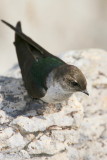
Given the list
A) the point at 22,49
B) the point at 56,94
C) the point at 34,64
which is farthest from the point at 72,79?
the point at 22,49

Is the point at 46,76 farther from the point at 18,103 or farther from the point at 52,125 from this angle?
the point at 52,125

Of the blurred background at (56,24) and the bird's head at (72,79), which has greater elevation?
the blurred background at (56,24)

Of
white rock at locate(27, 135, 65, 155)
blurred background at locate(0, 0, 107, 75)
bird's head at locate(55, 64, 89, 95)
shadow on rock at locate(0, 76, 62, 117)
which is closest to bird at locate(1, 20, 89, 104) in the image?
bird's head at locate(55, 64, 89, 95)

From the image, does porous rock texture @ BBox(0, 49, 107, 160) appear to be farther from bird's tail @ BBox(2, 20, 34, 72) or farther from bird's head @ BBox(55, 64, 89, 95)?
bird's head @ BBox(55, 64, 89, 95)

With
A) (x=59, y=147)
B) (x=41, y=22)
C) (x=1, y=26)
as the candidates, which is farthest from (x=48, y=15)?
(x=59, y=147)

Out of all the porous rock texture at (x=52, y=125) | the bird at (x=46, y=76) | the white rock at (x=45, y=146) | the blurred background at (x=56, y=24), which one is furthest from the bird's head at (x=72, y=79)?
the blurred background at (x=56, y=24)

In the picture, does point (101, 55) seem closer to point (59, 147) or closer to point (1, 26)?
point (59, 147)

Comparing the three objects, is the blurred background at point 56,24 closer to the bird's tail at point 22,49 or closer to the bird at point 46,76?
the bird's tail at point 22,49
